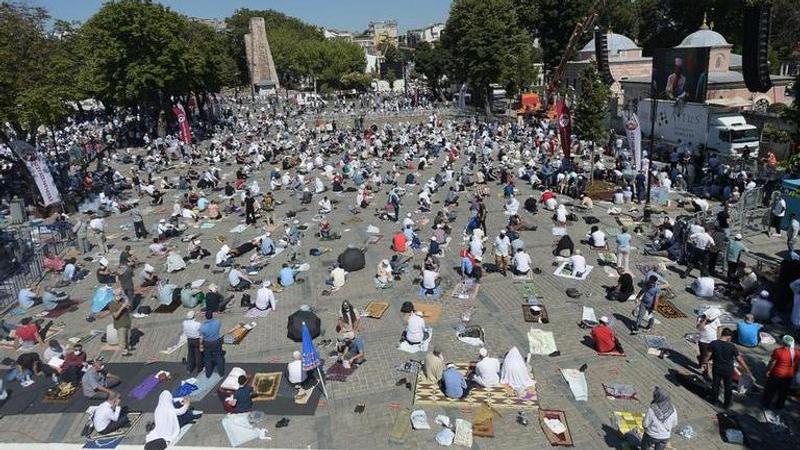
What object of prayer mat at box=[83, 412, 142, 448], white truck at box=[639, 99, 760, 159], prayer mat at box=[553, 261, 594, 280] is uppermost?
white truck at box=[639, 99, 760, 159]

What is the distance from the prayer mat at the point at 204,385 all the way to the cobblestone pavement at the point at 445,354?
606 mm

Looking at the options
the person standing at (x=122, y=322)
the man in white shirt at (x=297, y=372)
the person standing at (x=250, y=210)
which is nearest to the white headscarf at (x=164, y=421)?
the man in white shirt at (x=297, y=372)

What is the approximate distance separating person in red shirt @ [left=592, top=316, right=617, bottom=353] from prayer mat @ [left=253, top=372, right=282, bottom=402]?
6954 mm

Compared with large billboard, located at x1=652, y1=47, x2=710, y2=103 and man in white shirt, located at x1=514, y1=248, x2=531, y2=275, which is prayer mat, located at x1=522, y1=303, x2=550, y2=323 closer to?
man in white shirt, located at x1=514, y1=248, x2=531, y2=275

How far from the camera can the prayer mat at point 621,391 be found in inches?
424

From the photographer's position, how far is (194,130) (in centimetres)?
5331

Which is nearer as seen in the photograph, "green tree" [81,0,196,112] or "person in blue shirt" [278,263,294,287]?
"person in blue shirt" [278,263,294,287]

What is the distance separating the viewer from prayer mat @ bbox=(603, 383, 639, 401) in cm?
1077

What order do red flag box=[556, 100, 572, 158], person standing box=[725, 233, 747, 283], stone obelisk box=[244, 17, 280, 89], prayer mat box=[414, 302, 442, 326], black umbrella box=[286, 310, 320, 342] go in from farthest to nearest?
1. stone obelisk box=[244, 17, 280, 89]
2. red flag box=[556, 100, 572, 158]
3. person standing box=[725, 233, 747, 283]
4. prayer mat box=[414, 302, 442, 326]
5. black umbrella box=[286, 310, 320, 342]

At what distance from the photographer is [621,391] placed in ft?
35.7

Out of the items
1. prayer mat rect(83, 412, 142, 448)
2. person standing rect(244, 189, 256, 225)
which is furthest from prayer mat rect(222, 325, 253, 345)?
person standing rect(244, 189, 256, 225)

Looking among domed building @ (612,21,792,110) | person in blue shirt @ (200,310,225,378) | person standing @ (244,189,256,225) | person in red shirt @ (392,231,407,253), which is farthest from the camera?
domed building @ (612,21,792,110)

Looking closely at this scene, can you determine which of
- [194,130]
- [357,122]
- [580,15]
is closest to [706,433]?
[357,122]

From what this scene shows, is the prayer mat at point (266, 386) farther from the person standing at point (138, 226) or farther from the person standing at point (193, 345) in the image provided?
the person standing at point (138, 226)
